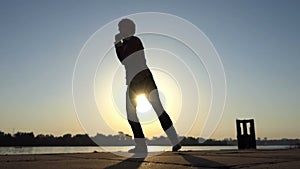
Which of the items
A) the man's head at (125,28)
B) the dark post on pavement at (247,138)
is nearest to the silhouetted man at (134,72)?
the man's head at (125,28)

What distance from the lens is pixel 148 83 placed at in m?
6.45

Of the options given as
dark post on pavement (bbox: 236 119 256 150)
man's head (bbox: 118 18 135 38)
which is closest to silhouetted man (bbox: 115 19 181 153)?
man's head (bbox: 118 18 135 38)

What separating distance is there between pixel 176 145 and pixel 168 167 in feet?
9.67

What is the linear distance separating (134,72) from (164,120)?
3.38 ft

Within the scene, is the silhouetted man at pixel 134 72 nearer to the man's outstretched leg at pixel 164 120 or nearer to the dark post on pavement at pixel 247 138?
the man's outstretched leg at pixel 164 120

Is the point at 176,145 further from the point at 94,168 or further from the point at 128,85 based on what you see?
the point at 94,168

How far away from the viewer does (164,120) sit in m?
6.57

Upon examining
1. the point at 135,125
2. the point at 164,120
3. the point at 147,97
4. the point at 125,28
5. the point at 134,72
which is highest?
the point at 125,28

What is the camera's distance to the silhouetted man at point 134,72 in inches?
250

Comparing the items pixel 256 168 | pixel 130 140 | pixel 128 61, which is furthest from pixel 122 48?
pixel 256 168

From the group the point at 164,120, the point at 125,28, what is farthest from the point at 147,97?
the point at 125,28

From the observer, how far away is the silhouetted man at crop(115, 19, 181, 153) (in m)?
6.36

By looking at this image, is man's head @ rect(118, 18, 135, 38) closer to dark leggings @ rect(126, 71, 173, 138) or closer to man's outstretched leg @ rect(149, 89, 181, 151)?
dark leggings @ rect(126, 71, 173, 138)

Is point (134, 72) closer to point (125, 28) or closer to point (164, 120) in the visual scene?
point (125, 28)
